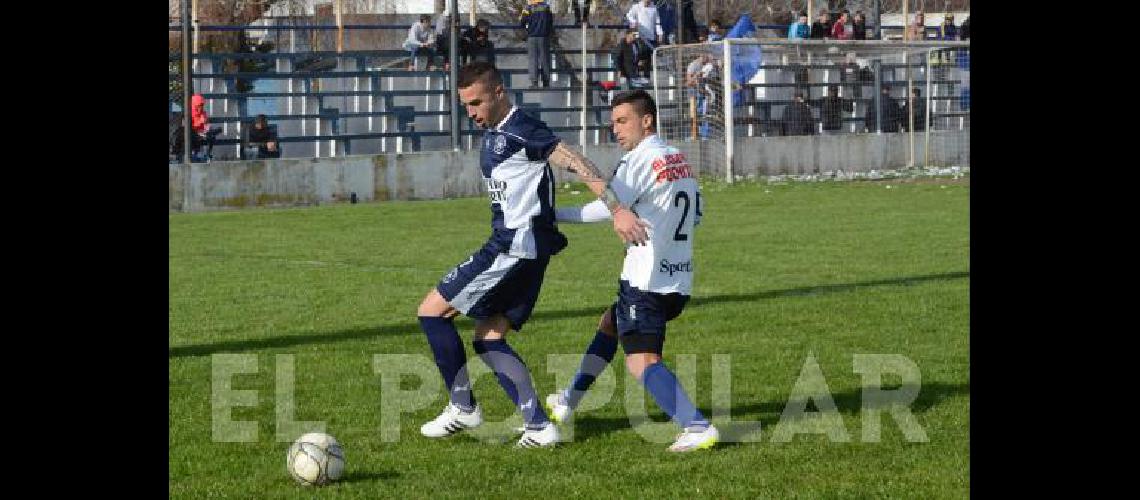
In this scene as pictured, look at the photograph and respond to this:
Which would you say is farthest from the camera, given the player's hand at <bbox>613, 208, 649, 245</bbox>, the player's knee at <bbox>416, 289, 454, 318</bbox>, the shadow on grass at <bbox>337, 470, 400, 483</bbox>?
the player's knee at <bbox>416, 289, 454, 318</bbox>

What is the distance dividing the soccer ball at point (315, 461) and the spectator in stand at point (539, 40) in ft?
79.4

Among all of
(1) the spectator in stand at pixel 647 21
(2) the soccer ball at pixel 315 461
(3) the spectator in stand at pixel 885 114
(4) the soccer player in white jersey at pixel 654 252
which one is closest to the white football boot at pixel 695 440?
(4) the soccer player in white jersey at pixel 654 252

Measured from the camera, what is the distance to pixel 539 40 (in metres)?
32.1

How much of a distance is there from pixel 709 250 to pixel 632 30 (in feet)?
47.7

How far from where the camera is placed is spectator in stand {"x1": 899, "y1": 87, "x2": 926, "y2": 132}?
3459 centimetres

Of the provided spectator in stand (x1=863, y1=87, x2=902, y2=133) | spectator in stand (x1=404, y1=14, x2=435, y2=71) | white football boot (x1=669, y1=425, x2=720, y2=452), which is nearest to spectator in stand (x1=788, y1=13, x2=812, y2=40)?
spectator in stand (x1=863, y1=87, x2=902, y2=133)

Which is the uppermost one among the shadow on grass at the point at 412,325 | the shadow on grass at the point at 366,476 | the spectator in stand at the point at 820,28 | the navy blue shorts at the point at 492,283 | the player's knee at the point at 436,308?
the spectator in stand at the point at 820,28

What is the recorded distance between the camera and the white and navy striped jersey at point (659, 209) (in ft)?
26.4

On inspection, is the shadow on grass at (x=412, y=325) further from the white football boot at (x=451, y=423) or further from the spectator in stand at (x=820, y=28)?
the spectator in stand at (x=820, y=28)

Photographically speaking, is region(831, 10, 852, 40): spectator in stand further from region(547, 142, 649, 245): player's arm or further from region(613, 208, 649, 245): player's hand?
region(613, 208, 649, 245): player's hand

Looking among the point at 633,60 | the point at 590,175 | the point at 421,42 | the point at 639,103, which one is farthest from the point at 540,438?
the point at 633,60

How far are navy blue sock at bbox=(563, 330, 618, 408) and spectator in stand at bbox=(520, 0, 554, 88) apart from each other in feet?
74.5

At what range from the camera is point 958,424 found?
8680 millimetres
